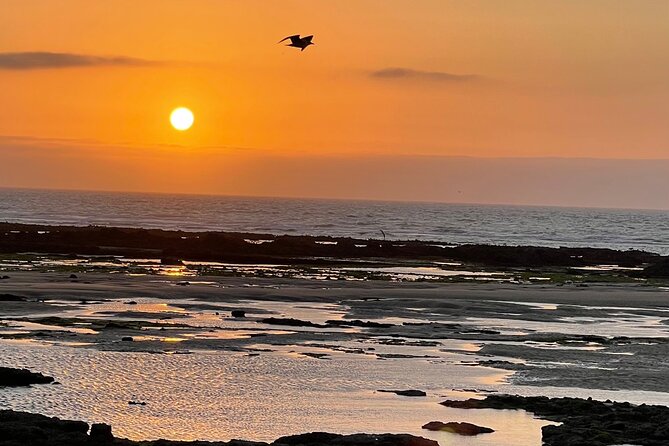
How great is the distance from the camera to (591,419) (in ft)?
70.7

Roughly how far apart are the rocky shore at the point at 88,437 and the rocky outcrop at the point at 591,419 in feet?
9.78

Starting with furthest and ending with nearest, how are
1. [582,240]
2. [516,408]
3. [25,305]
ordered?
[582,240] < [25,305] < [516,408]

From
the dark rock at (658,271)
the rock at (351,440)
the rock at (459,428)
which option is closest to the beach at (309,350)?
the rock at (459,428)

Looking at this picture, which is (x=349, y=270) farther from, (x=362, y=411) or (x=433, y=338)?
(x=362, y=411)

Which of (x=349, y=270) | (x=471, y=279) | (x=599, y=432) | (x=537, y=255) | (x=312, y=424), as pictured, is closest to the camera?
(x=599, y=432)

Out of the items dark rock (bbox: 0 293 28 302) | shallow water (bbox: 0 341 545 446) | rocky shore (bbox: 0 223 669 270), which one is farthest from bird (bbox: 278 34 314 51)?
rocky shore (bbox: 0 223 669 270)

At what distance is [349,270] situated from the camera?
74.4 m

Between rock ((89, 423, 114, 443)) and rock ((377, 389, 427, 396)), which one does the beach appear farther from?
rock ((89, 423, 114, 443))

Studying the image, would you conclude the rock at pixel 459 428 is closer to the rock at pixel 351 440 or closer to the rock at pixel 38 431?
the rock at pixel 351 440

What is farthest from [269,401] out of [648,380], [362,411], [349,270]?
[349,270]

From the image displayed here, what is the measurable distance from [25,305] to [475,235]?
117m

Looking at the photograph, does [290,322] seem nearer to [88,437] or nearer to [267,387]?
[267,387]

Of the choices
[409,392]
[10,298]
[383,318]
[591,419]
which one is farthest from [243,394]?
[10,298]

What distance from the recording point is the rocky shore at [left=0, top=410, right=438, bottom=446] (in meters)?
17.5
